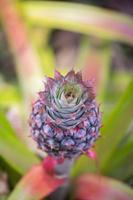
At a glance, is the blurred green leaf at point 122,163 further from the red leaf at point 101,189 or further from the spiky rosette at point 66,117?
the spiky rosette at point 66,117

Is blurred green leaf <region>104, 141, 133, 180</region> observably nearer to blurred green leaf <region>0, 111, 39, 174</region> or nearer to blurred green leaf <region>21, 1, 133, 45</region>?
blurred green leaf <region>0, 111, 39, 174</region>

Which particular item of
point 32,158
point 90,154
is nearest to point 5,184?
point 32,158

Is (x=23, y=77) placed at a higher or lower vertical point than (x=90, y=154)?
higher

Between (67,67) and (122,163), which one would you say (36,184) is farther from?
(67,67)

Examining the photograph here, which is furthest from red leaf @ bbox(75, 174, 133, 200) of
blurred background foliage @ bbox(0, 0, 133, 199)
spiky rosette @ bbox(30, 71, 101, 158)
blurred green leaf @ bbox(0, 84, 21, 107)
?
blurred green leaf @ bbox(0, 84, 21, 107)

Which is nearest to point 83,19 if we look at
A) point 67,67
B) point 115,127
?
point 67,67

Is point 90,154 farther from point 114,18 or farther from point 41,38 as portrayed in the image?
point 41,38

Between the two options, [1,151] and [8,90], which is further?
[8,90]
